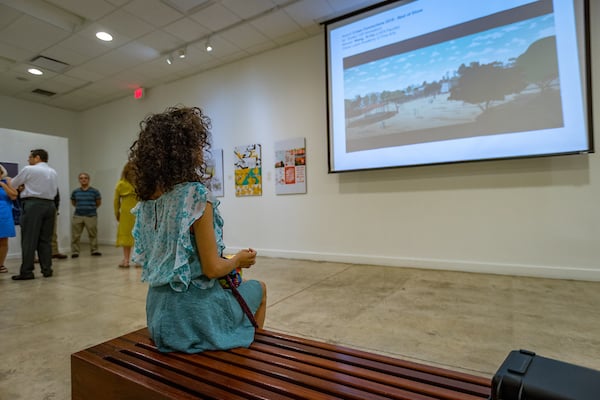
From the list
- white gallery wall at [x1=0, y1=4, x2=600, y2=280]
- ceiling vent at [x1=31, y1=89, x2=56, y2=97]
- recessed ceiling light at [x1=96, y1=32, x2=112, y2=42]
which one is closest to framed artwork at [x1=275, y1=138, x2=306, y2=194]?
white gallery wall at [x1=0, y1=4, x2=600, y2=280]

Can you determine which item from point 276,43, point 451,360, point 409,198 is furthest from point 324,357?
point 276,43

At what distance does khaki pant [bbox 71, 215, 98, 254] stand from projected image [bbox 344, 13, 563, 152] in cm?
447

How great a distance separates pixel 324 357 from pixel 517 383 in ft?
1.68

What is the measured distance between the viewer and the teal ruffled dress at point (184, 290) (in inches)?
38.6

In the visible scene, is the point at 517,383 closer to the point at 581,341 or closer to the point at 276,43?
the point at 581,341

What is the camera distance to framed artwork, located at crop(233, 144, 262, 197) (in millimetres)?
4707

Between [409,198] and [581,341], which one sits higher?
[409,198]

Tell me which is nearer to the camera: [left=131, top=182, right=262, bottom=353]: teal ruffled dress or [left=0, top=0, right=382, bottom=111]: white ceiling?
[left=131, top=182, right=262, bottom=353]: teal ruffled dress

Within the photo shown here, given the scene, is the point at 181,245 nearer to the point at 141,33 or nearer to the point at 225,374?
the point at 225,374

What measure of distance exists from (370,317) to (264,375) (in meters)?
1.37

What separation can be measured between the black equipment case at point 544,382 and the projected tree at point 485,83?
9.82 feet

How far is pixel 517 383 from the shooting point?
0.59 m

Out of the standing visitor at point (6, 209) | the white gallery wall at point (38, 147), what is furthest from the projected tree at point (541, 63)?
the white gallery wall at point (38, 147)

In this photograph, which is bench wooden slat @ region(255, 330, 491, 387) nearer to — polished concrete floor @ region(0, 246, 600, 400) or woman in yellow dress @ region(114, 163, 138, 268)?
polished concrete floor @ region(0, 246, 600, 400)
